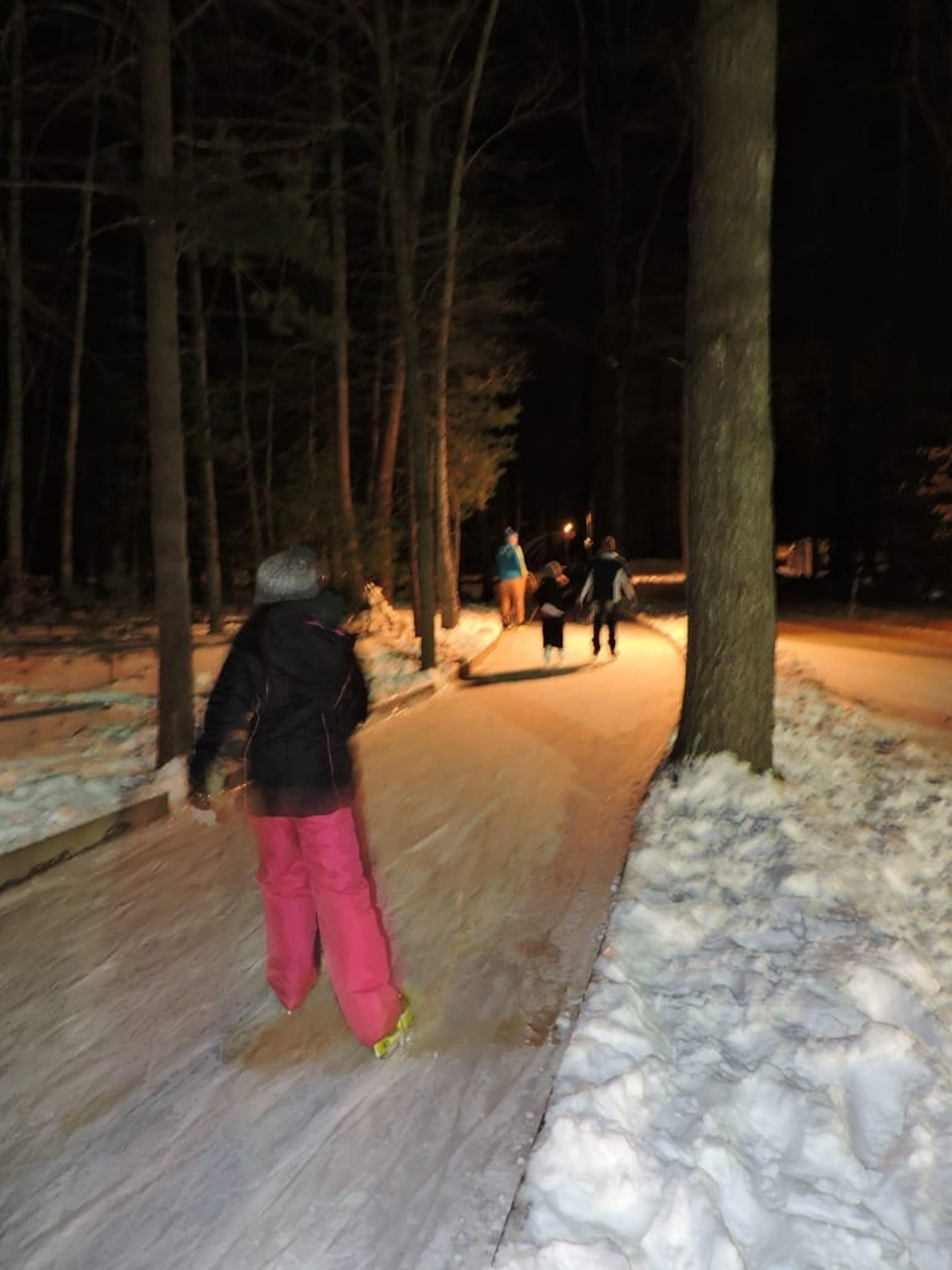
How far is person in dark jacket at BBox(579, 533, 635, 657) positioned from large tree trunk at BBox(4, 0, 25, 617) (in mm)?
9789

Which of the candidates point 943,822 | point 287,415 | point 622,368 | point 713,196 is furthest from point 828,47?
point 943,822

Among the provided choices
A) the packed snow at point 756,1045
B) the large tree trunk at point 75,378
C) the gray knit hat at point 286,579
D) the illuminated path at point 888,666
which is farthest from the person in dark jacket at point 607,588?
the large tree trunk at point 75,378

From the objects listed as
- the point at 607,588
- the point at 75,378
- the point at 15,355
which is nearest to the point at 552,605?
the point at 607,588

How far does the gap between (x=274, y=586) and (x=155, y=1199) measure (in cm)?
215

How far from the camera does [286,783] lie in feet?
12.4

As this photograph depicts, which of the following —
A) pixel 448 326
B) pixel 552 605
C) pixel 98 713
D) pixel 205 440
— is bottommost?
pixel 98 713

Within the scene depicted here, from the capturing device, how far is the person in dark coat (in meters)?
14.2

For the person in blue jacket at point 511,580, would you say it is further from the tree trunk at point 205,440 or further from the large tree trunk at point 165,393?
the large tree trunk at point 165,393

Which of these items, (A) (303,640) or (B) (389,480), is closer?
(A) (303,640)

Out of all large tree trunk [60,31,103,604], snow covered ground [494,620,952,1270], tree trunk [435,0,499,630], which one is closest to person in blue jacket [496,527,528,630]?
tree trunk [435,0,499,630]

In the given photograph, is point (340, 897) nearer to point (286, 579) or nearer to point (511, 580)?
point (286, 579)

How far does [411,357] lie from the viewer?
44.3 ft

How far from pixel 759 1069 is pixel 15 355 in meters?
20.0

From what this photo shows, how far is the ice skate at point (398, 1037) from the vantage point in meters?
3.91
